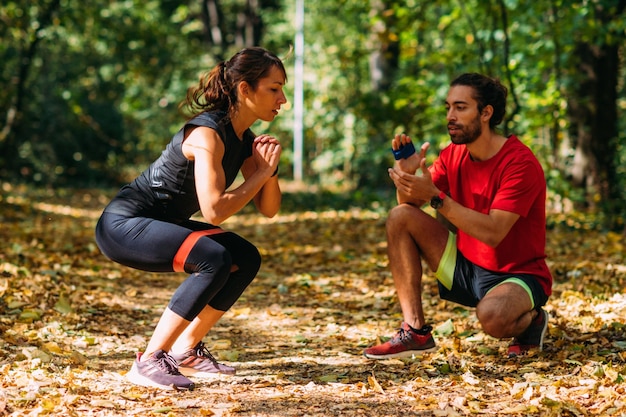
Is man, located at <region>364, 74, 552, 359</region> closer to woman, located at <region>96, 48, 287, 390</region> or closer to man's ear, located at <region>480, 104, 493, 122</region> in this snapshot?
man's ear, located at <region>480, 104, 493, 122</region>

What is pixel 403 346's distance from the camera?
13.5 ft

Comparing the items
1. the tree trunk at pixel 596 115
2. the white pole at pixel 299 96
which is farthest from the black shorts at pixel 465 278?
the white pole at pixel 299 96

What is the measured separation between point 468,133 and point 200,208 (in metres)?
1.41

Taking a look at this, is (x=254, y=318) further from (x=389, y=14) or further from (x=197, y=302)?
(x=389, y=14)

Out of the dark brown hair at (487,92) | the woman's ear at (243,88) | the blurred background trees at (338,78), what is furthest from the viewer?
the blurred background trees at (338,78)

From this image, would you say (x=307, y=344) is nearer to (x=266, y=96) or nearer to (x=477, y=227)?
(x=477, y=227)

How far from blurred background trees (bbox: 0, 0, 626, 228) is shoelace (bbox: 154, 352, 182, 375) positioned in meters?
5.14

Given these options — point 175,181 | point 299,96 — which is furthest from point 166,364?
point 299,96

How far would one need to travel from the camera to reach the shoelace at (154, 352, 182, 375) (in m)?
3.53

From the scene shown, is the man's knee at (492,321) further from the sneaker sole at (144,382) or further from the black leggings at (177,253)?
the sneaker sole at (144,382)

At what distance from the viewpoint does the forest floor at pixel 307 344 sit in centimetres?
329

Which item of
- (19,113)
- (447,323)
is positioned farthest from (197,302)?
(19,113)

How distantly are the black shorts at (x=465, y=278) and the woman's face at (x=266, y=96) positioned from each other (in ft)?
4.04

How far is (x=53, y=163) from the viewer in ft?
56.0
